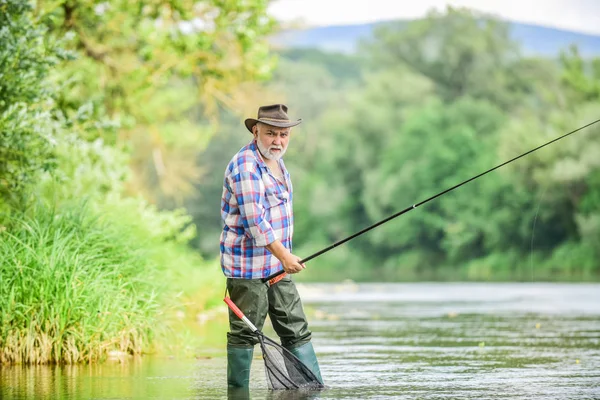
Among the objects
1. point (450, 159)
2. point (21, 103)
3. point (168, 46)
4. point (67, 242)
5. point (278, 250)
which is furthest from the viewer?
point (450, 159)

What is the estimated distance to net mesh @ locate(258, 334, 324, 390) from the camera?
8008 mm

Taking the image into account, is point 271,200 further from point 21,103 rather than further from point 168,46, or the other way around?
point 168,46

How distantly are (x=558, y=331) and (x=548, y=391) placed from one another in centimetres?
600

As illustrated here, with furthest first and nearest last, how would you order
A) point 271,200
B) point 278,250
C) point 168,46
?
point 168,46
point 271,200
point 278,250

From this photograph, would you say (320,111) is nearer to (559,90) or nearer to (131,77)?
(559,90)

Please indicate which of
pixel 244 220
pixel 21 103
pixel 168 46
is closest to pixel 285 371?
pixel 244 220

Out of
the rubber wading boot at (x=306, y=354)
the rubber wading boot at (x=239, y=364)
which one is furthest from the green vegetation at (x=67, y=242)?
the rubber wading boot at (x=306, y=354)

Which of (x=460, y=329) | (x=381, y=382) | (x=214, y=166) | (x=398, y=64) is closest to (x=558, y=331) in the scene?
(x=460, y=329)

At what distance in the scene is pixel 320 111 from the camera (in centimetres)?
8912

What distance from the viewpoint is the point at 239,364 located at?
26.4 ft

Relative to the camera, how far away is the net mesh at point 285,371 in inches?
315

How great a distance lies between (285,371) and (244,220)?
107 centimetres

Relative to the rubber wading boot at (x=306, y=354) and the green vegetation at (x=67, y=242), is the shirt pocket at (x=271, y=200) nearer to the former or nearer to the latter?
the rubber wading boot at (x=306, y=354)

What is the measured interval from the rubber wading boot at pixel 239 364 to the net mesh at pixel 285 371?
0.41 feet
